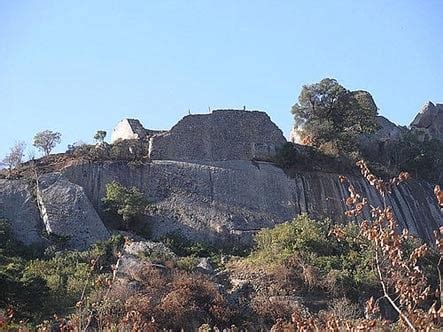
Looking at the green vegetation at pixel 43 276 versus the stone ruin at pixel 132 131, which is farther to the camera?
the stone ruin at pixel 132 131

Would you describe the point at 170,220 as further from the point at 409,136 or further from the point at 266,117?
the point at 409,136

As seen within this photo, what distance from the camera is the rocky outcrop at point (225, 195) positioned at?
27141 millimetres

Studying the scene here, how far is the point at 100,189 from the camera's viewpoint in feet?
92.0

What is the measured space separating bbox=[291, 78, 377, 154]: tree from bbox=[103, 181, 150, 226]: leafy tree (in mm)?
10459

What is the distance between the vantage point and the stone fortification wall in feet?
98.7

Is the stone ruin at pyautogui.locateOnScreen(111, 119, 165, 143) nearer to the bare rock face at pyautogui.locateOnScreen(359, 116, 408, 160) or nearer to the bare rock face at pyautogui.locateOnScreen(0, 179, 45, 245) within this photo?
the bare rock face at pyautogui.locateOnScreen(0, 179, 45, 245)

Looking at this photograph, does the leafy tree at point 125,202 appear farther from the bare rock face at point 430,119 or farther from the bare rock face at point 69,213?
the bare rock face at point 430,119

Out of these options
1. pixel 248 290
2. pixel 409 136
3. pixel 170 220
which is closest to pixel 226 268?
pixel 248 290

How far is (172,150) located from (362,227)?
25399mm

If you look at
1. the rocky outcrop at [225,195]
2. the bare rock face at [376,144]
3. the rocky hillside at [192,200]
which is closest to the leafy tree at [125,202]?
the rocky hillside at [192,200]

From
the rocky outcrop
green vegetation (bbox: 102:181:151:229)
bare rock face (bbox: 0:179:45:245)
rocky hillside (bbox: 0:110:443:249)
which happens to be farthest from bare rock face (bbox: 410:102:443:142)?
bare rock face (bbox: 0:179:45:245)

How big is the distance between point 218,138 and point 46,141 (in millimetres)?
9076

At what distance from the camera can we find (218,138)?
30.8 meters

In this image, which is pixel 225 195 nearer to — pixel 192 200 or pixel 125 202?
pixel 192 200
